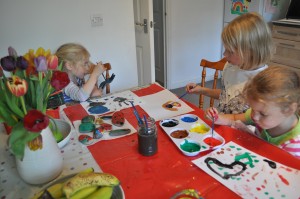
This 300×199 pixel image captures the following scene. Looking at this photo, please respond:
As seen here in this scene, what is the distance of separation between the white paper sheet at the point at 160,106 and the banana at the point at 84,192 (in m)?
0.60

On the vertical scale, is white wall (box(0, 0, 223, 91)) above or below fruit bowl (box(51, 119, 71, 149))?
Answer: above

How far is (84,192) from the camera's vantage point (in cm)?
69

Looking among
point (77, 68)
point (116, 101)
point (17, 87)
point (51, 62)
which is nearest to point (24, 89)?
point (17, 87)

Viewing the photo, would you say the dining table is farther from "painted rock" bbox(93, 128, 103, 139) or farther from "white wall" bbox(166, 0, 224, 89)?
"white wall" bbox(166, 0, 224, 89)

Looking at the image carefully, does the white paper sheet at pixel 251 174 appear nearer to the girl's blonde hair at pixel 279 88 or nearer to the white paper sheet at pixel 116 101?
the girl's blonde hair at pixel 279 88

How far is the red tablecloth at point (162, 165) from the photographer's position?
0.83 meters

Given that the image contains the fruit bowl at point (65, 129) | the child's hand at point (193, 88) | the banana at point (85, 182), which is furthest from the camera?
the child's hand at point (193, 88)

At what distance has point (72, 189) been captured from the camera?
26.5 inches

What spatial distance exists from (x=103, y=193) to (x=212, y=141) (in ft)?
1.75

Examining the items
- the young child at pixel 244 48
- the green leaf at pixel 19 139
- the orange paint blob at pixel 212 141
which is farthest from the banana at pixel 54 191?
the young child at pixel 244 48

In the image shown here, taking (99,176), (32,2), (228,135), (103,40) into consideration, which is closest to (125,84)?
(103,40)

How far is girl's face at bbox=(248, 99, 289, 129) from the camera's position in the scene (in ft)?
3.24

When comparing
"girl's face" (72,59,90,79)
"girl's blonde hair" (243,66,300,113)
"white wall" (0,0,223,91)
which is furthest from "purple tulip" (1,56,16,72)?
"white wall" (0,0,223,91)

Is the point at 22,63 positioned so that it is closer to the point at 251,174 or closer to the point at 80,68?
the point at 251,174
